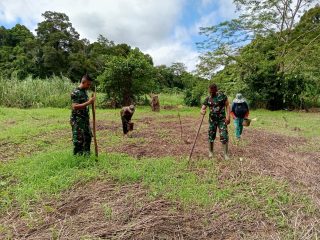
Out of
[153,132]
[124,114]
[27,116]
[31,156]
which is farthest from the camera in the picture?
[27,116]

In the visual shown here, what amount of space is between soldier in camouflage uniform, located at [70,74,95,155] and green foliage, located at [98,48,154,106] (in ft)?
39.2

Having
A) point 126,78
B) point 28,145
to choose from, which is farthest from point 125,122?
point 126,78

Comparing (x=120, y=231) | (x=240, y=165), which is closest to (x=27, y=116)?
(x=240, y=165)

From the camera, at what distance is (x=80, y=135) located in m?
5.45

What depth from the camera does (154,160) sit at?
584 centimetres

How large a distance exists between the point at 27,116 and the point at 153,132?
6423mm

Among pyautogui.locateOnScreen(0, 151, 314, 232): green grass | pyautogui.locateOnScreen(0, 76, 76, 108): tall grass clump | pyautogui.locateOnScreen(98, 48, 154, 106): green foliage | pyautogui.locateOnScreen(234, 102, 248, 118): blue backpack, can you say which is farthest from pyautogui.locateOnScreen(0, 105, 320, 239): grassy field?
pyautogui.locateOnScreen(98, 48, 154, 106): green foliage

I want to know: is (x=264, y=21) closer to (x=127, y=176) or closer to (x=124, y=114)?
(x=124, y=114)

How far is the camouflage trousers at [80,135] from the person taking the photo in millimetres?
5404

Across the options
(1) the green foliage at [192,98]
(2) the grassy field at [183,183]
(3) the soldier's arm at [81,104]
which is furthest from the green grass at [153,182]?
(1) the green foliage at [192,98]

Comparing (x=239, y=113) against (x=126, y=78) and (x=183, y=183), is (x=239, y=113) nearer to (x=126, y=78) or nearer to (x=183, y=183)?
(x=183, y=183)

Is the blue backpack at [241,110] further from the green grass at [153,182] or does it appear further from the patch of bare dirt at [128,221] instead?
the patch of bare dirt at [128,221]

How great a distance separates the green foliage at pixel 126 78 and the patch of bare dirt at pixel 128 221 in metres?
13.7

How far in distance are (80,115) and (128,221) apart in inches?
95.8
